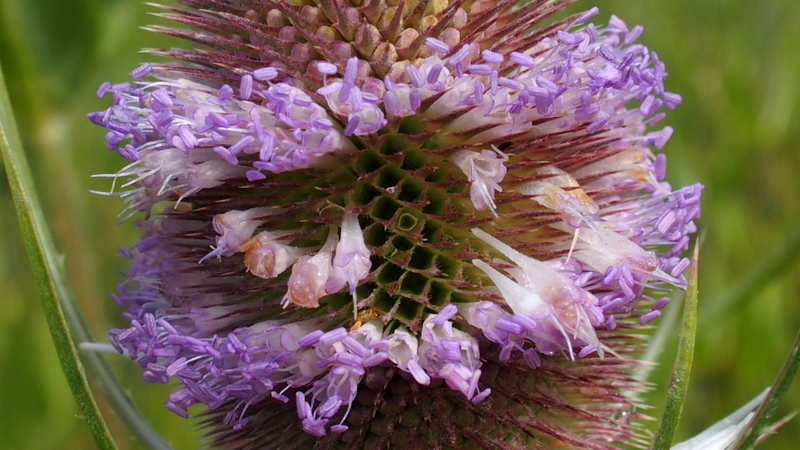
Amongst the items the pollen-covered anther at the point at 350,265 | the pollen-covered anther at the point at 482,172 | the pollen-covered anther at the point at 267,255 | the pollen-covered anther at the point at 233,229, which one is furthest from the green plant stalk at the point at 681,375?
the pollen-covered anther at the point at 233,229

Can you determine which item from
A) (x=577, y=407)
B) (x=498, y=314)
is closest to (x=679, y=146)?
(x=577, y=407)

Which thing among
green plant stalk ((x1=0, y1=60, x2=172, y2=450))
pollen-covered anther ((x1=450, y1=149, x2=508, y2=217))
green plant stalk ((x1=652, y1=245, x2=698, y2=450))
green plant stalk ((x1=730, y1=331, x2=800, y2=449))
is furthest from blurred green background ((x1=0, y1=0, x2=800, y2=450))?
pollen-covered anther ((x1=450, y1=149, x2=508, y2=217))

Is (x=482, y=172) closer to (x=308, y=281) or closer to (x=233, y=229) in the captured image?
(x=308, y=281)

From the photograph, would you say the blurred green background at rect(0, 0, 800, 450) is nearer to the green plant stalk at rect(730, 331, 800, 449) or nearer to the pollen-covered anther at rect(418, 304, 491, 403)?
the green plant stalk at rect(730, 331, 800, 449)

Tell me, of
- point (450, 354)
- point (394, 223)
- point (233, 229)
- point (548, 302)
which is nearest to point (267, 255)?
point (233, 229)

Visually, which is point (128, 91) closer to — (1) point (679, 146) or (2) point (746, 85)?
(1) point (679, 146)

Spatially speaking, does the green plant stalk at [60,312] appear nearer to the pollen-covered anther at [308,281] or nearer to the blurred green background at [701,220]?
the pollen-covered anther at [308,281]
